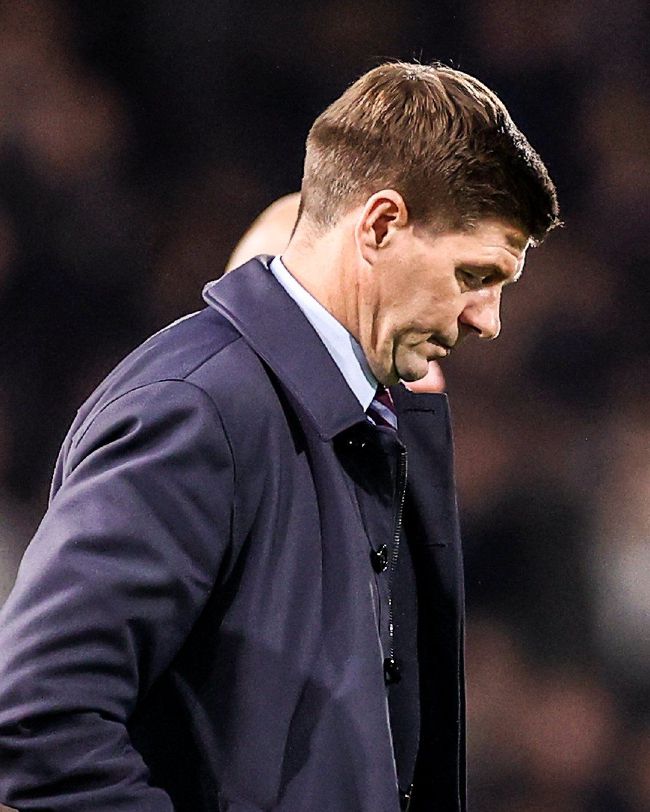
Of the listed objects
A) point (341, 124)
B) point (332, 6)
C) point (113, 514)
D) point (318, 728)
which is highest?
point (332, 6)

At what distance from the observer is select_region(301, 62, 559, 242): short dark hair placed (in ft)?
2.81

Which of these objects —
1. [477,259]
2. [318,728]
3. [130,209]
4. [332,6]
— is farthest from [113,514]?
[332,6]

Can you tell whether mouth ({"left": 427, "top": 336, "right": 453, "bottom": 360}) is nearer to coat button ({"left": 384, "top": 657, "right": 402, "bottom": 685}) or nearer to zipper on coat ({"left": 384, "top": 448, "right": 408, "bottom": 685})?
zipper on coat ({"left": 384, "top": 448, "right": 408, "bottom": 685})

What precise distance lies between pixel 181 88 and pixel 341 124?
33.4 inches

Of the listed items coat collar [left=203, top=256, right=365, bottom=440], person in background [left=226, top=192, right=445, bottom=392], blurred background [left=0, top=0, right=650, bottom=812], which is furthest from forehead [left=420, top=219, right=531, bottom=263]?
blurred background [left=0, top=0, right=650, bottom=812]

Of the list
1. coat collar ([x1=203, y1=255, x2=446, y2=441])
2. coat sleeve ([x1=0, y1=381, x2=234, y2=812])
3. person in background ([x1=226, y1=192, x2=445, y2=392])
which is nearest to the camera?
coat sleeve ([x1=0, y1=381, x2=234, y2=812])

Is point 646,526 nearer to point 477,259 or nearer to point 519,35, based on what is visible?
point 519,35

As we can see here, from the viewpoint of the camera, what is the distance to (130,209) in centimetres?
170

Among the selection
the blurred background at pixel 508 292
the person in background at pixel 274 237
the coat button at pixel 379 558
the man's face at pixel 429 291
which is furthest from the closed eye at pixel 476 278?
the blurred background at pixel 508 292

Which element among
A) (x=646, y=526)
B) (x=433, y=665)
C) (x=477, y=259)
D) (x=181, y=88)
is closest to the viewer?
(x=477, y=259)

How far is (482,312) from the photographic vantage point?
93 centimetres

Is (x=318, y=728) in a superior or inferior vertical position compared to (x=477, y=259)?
inferior

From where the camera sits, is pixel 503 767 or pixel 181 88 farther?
pixel 503 767

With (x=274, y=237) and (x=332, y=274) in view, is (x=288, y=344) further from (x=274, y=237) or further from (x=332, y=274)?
(x=274, y=237)
